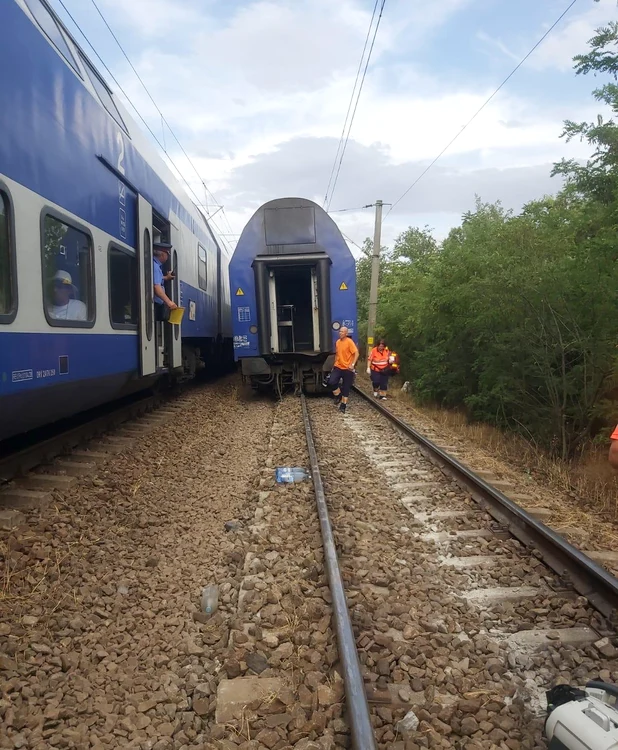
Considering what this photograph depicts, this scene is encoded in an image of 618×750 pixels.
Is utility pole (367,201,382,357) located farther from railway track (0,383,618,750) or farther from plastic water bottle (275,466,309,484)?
railway track (0,383,618,750)

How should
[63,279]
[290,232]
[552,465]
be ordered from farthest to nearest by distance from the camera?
[290,232], [552,465], [63,279]

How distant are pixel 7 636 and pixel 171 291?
21.2 ft

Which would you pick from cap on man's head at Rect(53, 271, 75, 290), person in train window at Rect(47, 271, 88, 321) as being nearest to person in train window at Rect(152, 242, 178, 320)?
person in train window at Rect(47, 271, 88, 321)

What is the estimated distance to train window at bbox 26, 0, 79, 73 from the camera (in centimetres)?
515

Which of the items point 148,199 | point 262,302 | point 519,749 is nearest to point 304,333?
point 262,302

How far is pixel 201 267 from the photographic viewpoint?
12.8 m

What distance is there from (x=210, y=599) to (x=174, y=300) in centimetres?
625

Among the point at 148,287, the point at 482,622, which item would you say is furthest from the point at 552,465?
the point at 148,287

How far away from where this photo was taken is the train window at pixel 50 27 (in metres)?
5.15

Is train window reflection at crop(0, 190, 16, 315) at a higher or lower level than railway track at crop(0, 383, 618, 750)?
higher

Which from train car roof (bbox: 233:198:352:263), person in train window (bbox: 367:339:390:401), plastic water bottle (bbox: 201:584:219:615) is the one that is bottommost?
plastic water bottle (bbox: 201:584:219:615)

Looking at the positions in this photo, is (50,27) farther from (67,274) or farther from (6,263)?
(6,263)

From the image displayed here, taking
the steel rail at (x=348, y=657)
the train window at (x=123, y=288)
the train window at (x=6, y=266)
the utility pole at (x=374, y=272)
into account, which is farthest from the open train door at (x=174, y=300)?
the utility pole at (x=374, y=272)

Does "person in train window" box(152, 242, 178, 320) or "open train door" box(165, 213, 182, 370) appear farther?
"open train door" box(165, 213, 182, 370)
